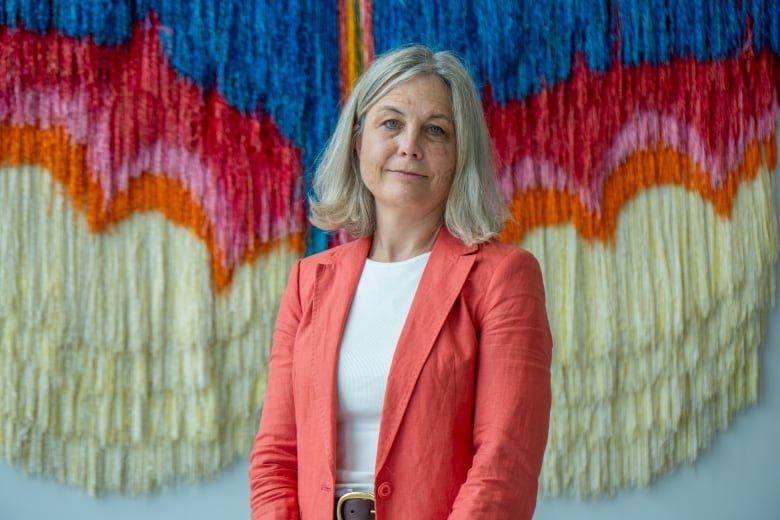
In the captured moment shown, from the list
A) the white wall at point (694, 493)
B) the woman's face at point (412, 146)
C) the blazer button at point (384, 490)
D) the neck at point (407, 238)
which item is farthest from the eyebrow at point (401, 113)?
the white wall at point (694, 493)

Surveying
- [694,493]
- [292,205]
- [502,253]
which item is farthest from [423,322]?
[694,493]

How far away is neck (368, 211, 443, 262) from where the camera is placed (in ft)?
3.97

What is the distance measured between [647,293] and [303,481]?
963 mm

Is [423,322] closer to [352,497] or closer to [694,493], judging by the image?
[352,497]

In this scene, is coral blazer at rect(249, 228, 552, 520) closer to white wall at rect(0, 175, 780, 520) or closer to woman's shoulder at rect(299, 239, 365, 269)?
woman's shoulder at rect(299, 239, 365, 269)

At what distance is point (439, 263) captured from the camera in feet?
3.77

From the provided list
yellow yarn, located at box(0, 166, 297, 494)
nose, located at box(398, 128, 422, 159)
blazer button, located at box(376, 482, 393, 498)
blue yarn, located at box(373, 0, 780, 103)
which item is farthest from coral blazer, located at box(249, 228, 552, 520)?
blue yarn, located at box(373, 0, 780, 103)

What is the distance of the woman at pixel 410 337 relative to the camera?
1056 millimetres

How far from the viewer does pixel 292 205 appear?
1.86m

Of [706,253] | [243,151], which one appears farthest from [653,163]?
[243,151]

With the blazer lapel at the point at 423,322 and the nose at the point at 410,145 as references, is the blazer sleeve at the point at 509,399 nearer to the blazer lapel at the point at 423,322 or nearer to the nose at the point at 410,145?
the blazer lapel at the point at 423,322

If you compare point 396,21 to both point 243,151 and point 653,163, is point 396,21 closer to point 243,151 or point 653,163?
point 243,151

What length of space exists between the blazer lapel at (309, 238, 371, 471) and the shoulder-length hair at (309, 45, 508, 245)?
0.06 m

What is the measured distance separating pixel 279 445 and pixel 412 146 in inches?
16.5
